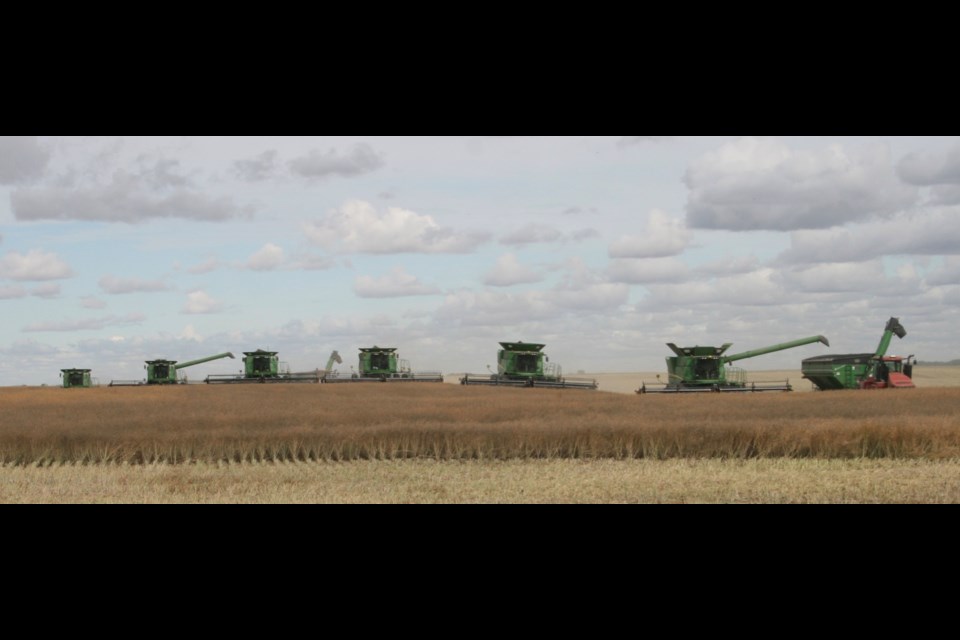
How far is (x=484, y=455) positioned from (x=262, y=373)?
41.4 meters

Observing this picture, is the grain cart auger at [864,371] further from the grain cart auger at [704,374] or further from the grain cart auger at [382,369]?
the grain cart auger at [382,369]

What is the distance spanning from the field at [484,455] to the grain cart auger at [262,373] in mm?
29138

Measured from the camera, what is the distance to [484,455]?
69.3 feet

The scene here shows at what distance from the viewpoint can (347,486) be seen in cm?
1600

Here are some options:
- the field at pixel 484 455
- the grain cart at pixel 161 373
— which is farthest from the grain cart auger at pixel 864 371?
the grain cart at pixel 161 373

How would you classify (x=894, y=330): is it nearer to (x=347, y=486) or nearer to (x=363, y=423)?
(x=363, y=423)

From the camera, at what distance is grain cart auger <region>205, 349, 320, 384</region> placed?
59.9 metres

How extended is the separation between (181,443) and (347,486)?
7.00 metres

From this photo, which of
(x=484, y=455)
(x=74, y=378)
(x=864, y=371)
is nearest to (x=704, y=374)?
(x=864, y=371)

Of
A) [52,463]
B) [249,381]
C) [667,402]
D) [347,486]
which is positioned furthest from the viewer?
[249,381]

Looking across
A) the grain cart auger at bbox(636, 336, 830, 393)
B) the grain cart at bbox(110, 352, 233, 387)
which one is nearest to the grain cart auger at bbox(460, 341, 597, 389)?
the grain cart auger at bbox(636, 336, 830, 393)

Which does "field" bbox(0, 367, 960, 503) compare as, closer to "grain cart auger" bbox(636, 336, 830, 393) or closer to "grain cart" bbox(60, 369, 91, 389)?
"grain cart auger" bbox(636, 336, 830, 393)

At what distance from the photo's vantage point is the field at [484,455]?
1526 cm

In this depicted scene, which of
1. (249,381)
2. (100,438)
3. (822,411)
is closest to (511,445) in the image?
(100,438)
